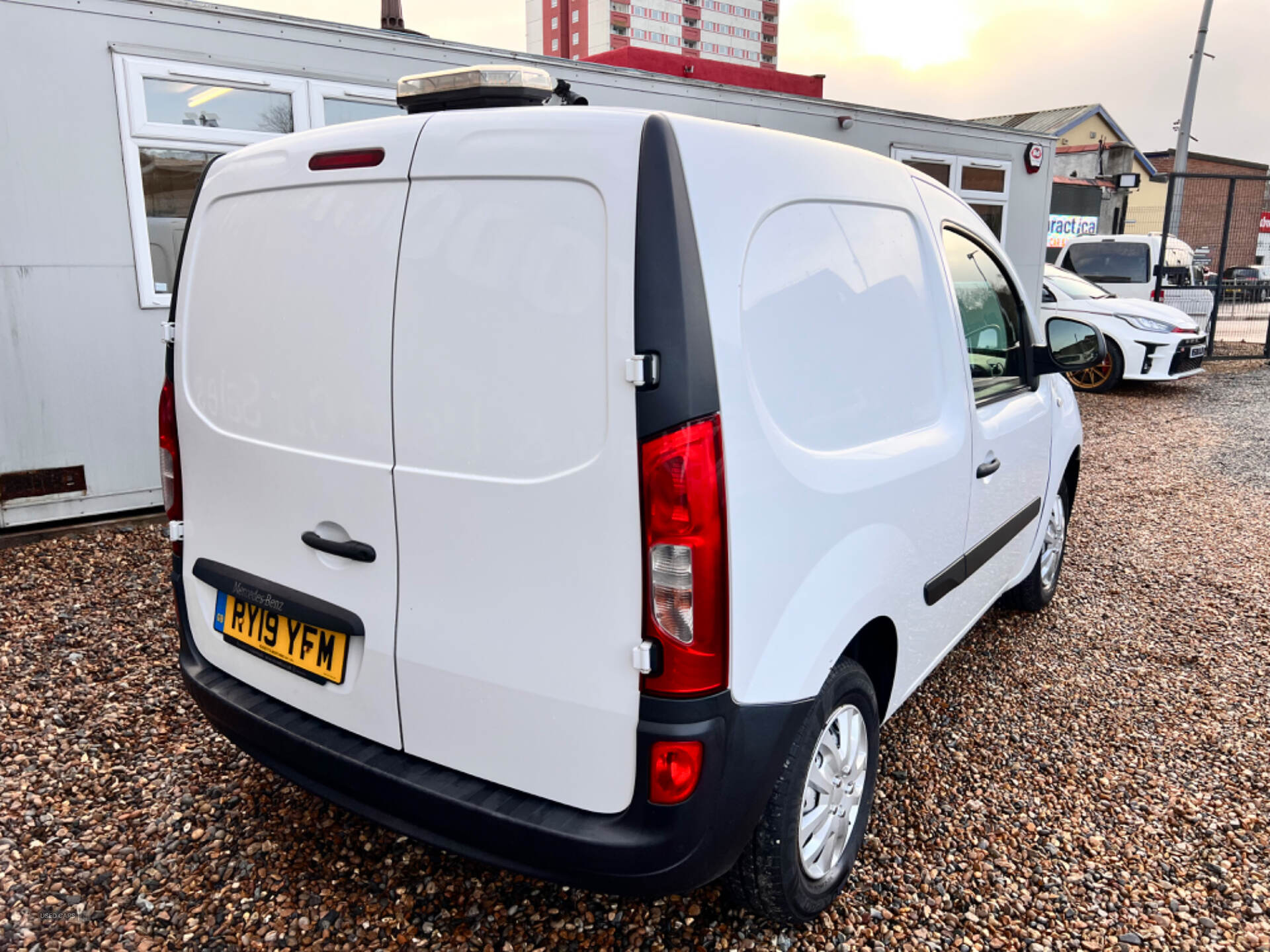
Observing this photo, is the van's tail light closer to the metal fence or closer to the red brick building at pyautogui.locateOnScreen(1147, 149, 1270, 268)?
the metal fence

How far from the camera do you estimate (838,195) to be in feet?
6.90

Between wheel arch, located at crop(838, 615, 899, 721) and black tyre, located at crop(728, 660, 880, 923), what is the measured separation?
9cm

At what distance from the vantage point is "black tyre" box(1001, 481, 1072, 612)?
402 centimetres

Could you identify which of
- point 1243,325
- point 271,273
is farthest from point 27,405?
point 1243,325

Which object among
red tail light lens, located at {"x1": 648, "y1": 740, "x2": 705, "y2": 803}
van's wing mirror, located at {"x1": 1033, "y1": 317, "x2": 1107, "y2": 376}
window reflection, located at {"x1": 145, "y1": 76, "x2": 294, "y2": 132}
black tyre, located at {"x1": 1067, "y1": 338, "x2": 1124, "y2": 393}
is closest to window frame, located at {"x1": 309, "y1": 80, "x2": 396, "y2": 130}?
window reflection, located at {"x1": 145, "y1": 76, "x2": 294, "y2": 132}

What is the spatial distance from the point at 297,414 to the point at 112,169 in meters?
3.99

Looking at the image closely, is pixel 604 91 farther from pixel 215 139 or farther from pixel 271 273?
pixel 271 273

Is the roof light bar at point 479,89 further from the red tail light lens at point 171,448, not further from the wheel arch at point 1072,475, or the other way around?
the wheel arch at point 1072,475

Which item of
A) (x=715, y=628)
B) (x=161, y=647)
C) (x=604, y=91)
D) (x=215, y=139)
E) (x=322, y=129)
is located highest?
(x=604, y=91)

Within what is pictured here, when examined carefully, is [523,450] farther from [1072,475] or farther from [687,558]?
[1072,475]

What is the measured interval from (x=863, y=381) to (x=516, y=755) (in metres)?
1.18

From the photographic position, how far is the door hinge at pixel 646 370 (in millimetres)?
1562

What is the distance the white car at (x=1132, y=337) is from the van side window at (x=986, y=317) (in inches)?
332

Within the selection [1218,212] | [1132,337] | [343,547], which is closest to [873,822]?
[343,547]
